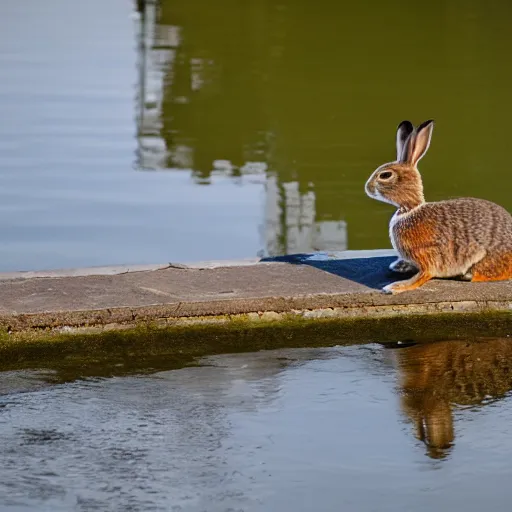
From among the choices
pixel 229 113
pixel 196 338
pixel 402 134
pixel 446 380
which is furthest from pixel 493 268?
pixel 229 113

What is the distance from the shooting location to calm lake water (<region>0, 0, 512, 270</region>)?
9.00m

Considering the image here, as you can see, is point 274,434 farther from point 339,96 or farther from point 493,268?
point 339,96

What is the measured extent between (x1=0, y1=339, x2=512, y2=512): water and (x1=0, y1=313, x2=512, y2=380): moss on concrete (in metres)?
0.14

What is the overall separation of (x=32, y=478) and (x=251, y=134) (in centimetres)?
776

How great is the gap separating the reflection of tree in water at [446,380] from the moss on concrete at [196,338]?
185 mm

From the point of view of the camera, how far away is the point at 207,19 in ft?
62.7

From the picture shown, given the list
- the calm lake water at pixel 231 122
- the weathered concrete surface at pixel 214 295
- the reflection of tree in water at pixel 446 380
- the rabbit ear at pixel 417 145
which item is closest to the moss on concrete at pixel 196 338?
the weathered concrete surface at pixel 214 295

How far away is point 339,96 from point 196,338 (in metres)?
8.06

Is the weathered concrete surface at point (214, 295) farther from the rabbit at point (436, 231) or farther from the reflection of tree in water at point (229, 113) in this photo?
the reflection of tree in water at point (229, 113)

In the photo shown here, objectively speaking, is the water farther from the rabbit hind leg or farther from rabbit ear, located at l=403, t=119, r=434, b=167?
rabbit ear, located at l=403, t=119, r=434, b=167

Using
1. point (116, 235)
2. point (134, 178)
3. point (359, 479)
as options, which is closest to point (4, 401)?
point (359, 479)

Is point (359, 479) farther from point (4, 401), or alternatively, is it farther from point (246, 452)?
point (4, 401)

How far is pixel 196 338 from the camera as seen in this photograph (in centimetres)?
602

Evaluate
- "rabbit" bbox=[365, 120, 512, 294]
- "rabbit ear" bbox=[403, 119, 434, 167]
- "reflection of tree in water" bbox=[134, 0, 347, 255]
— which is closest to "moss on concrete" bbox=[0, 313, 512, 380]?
"rabbit" bbox=[365, 120, 512, 294]
